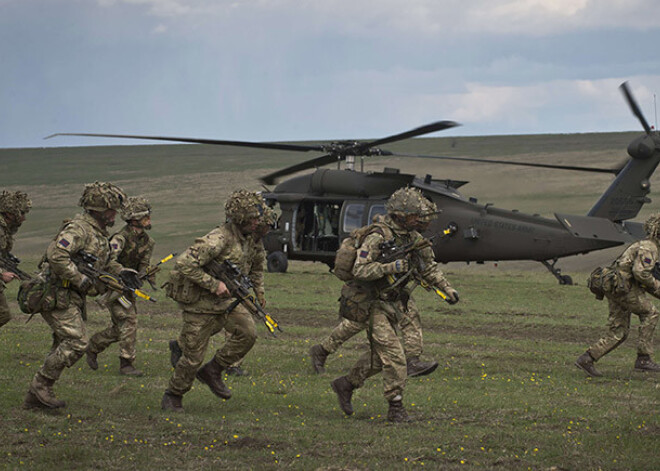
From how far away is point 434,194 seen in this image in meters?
21.1

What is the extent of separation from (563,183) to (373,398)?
184 feet

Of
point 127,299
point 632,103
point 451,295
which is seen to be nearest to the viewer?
point 451,295

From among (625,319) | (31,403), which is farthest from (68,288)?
(625,319)

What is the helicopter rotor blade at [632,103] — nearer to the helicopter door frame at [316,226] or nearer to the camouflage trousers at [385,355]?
the helicopter door frame at [316,226]

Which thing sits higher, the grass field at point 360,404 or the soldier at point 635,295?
the soldier at point 635,295

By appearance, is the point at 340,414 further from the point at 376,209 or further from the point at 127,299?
the point at 376,209

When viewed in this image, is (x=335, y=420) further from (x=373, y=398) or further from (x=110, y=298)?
(x=110, y=298)

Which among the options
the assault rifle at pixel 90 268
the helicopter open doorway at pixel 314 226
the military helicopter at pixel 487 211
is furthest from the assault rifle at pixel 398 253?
the helicopter open doorway at pixel 314 226

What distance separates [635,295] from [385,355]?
403 cm

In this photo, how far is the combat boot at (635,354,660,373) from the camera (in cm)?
1137

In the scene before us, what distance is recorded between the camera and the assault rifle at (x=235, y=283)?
8.67 meters

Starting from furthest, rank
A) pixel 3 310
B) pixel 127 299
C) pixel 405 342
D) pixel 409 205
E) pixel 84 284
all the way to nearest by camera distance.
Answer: pixel 405 342
pixel 127 299
pixel 3 310
pixel 409 205
pixel 84 284

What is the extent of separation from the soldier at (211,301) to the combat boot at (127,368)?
217cm

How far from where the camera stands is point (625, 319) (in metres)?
11.2
